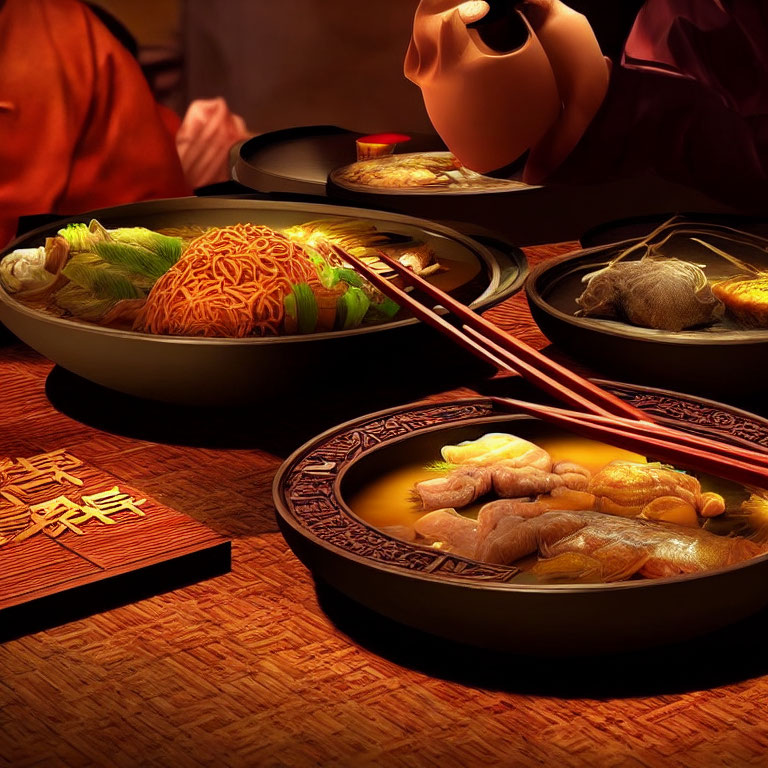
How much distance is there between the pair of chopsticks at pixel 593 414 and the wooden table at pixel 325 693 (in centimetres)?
15

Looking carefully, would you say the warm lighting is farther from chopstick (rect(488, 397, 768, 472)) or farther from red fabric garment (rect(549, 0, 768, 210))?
chopstick (rect(488, 397, 768, 472))

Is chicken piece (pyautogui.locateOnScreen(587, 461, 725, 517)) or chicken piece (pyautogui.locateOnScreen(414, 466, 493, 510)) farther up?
chicken piece (pyautogui.locateOnScreen(587, 461, 725, 517))

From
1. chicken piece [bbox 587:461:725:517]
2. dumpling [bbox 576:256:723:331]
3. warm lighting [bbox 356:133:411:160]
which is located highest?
warm lighting [bbox 356:133:411:160]

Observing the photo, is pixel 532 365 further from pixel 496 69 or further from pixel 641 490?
pixel 496 69

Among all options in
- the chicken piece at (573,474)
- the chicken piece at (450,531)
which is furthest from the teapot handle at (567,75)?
the chicken piece at (450,531)

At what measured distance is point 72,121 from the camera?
230 cm

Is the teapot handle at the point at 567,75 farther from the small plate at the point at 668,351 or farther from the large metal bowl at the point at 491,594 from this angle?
the large metal bowl at the point at 491,594

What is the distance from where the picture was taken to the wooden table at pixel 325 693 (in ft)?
2.53

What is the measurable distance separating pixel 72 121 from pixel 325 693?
5.62 ft

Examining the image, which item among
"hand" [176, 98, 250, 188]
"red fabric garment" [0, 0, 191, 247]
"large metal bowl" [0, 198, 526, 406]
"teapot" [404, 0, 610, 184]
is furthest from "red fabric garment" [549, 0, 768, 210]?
"hand" [176, 98, 250, 188]

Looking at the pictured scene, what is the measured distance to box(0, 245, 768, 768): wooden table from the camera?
0.77 m

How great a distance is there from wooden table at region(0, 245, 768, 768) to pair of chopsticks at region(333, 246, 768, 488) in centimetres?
15

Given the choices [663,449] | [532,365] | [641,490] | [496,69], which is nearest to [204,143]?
[496,69]

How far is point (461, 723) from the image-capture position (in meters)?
0.80
